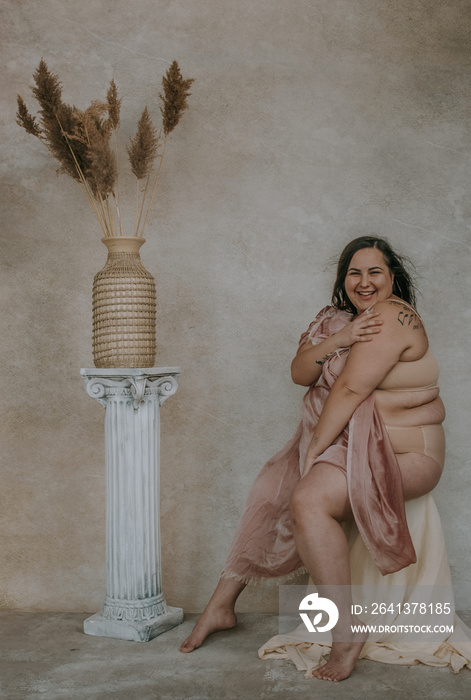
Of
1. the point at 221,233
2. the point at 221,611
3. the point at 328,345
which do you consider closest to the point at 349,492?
the point at 328,345

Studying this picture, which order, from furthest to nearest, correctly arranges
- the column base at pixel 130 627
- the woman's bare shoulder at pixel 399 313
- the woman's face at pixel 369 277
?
1. the column base at pixel 130 627
2. the woman's face at pixel 369 277
3. the woman's bare shoulder at pixel 399 313

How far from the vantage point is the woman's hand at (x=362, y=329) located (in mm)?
2555

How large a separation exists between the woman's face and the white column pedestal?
826mm

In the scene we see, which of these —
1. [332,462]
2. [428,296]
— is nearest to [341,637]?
[332,462]

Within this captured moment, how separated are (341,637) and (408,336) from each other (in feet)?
3.43

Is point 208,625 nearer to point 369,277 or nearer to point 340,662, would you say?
point 340,662

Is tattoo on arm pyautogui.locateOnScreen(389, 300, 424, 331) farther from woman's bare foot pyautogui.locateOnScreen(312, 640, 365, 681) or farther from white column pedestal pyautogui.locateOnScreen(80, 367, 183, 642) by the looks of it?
woman's bare foot pyautogui.locateOnScreen(312, 640, 365, 681)

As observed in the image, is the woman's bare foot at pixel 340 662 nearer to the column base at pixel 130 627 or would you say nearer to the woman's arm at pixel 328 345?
the column base at pixel 130 627

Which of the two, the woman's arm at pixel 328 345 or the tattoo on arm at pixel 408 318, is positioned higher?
the tattoo on arm at pixel 408 318

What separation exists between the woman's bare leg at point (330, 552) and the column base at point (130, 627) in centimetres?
72

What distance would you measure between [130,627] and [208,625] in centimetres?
31

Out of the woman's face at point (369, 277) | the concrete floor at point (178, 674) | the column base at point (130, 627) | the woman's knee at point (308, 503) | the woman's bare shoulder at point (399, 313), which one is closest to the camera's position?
the concrete floor at point (178, 674)

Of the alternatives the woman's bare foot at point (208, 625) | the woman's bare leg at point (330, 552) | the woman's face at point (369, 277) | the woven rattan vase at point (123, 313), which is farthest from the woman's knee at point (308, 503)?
the woven rattan vase at point (123, 313)

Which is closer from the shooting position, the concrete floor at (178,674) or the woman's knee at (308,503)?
the concrete floor at (178,674)
